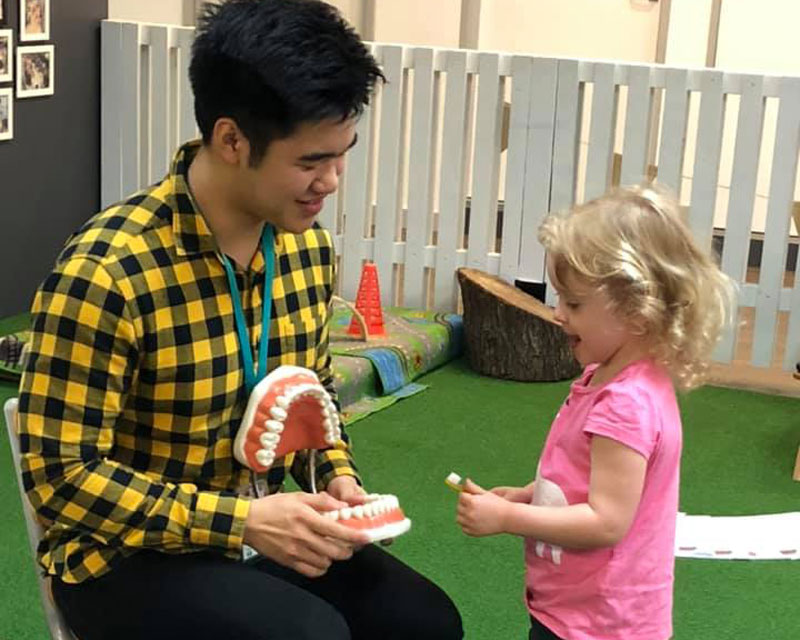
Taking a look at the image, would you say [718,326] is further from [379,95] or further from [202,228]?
[379,95]

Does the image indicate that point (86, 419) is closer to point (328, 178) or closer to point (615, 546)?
point (328, 178)

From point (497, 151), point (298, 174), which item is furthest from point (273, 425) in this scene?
point (497, 151)

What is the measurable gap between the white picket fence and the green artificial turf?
0.49 m

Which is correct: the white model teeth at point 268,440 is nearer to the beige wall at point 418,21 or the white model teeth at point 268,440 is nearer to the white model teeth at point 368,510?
the white model teeth at point 368,510

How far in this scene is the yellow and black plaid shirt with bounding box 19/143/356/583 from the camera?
1478 millimetres

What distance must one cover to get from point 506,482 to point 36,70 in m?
2.46

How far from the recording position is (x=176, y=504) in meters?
1.51

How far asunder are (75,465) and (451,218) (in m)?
3.31

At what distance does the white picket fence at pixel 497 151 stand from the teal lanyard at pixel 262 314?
2792 millimetres

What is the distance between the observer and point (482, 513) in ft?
5.37

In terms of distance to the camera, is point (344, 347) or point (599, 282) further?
point (344, 347)

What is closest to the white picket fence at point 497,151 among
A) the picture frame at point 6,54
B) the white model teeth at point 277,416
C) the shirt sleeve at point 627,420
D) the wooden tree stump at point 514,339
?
the wooden tree stump at point 514,339

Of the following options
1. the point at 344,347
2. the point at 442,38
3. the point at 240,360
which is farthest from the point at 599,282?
the point at 442,38

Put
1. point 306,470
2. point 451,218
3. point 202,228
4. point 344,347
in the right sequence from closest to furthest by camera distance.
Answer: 1. point 202,228
2. point 306,470
3. point 344,347
4. point 451,218
